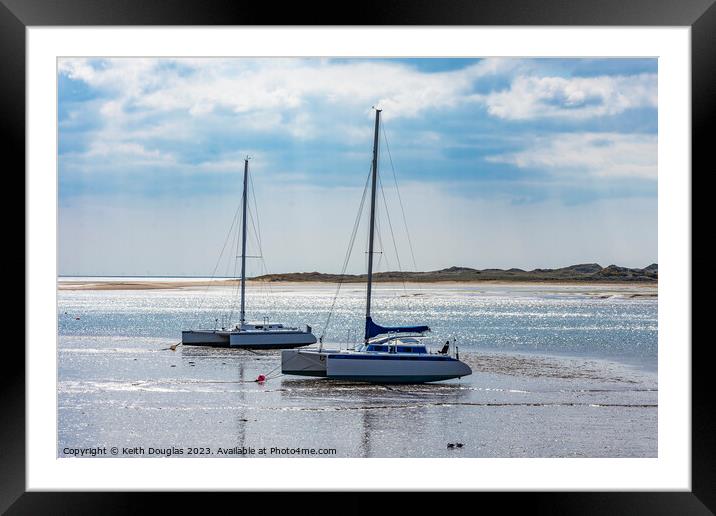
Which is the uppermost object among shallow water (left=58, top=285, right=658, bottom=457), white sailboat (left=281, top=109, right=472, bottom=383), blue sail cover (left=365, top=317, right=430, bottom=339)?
blue sail cover (left=365, top=317, right=430, bottom=339)

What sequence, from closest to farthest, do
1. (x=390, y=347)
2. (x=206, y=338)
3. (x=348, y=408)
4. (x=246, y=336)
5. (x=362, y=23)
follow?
(x=362, y=23), (x=348, y=408), (x=390, y=347), (x=246, y=336), (x=206, y=338)

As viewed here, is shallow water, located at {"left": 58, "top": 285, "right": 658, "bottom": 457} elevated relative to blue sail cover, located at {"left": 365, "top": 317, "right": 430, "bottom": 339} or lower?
lower

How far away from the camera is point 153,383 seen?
43.8 ft

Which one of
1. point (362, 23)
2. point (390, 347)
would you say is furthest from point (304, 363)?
point (362, 23)

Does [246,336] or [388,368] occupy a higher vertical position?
[388,368]

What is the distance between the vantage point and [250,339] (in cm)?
1936

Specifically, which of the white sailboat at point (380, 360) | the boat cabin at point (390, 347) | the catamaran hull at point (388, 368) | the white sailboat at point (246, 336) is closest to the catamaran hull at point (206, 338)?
the white sailboat at point (246, 336)

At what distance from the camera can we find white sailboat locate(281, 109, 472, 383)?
480 inches

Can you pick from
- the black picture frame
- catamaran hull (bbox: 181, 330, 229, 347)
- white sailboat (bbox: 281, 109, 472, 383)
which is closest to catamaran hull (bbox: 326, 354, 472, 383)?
white sailboat (bbox: 281, 109, 472, 383)

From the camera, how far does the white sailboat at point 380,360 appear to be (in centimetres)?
1220

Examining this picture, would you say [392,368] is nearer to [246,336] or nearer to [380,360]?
[380,360]

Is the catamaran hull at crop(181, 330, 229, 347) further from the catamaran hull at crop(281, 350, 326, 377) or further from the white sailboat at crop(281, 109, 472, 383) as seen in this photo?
the white sailboat at crop(281, 109, 472, 383)

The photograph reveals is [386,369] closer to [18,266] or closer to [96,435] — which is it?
[96,435]

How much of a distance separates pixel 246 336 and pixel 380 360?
25.6 feet
